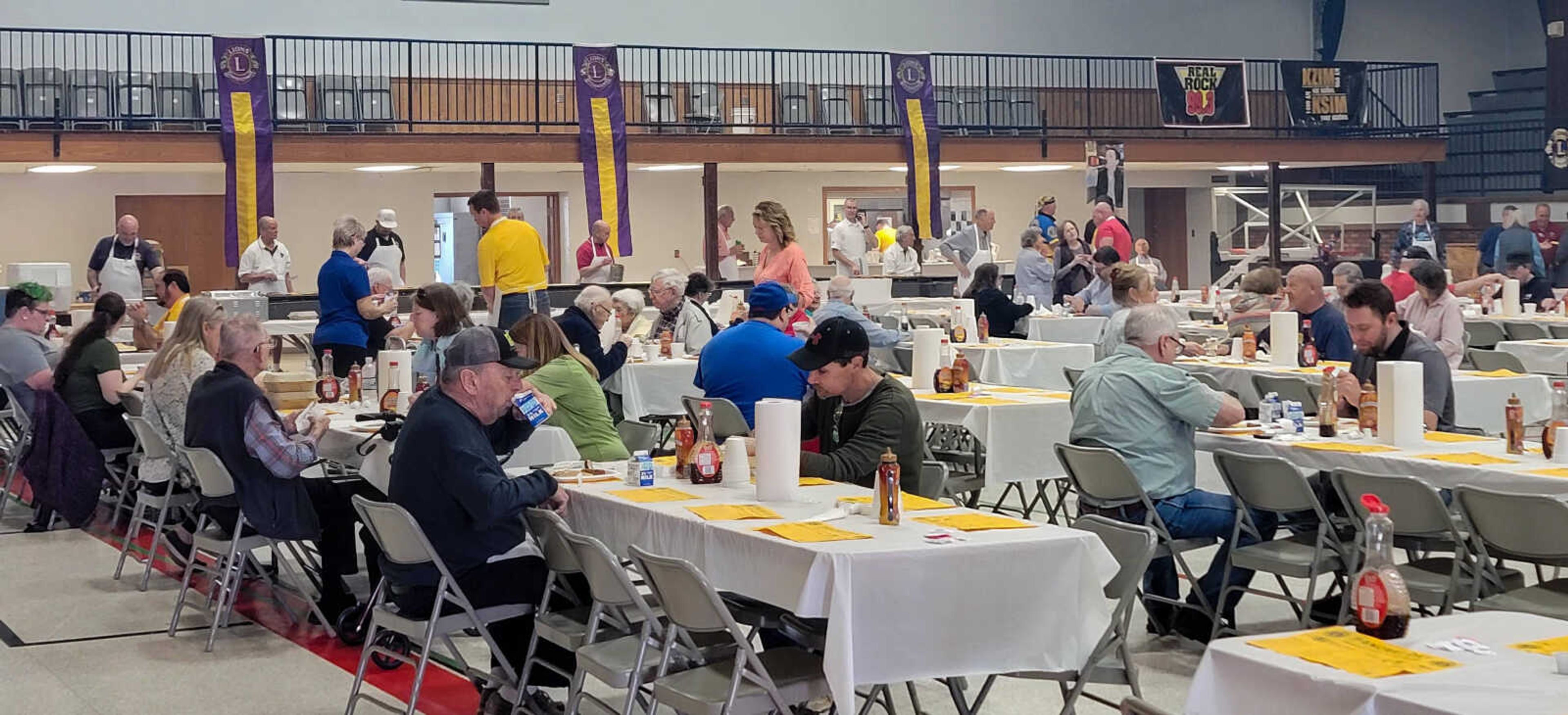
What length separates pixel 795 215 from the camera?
73.3ft

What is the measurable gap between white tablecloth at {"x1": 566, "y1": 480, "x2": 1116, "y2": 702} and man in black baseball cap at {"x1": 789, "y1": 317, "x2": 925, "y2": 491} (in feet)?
2.92

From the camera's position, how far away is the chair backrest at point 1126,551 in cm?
432

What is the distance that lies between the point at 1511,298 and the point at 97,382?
9.29 meters

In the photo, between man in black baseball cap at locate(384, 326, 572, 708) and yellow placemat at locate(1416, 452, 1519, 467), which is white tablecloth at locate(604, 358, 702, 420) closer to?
man in black baseball cap at locate(384, 326, 572, 708)

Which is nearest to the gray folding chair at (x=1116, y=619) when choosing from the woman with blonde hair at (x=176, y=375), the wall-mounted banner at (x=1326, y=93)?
the woman with blonde hair at (x=176, y=375)

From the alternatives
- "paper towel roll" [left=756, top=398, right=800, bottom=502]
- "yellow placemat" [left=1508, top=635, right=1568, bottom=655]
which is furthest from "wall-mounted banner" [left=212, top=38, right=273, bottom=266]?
"yellow placemat" [left=1508, top=635, right=1568, bottom=655]

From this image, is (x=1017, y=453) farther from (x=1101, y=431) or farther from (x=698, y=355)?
(x=698, y=355)

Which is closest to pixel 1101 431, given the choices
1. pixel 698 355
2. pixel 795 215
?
pixel 698 355

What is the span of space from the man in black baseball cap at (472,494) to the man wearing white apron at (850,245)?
12.6 meters

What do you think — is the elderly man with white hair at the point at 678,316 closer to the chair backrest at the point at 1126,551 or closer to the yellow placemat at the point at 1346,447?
the yellow placemat at the point at 1346,447

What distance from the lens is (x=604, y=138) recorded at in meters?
16.1

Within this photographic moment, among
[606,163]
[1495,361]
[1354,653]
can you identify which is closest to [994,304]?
[1495,361]

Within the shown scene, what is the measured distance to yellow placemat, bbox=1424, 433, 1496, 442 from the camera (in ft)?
19.4

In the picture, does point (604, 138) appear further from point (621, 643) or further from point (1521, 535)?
point (1521, 535)
